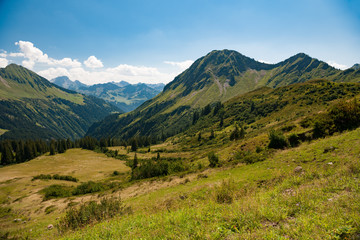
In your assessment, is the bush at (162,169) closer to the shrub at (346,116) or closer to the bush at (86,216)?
the bush at (86,216)

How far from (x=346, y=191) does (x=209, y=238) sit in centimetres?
702

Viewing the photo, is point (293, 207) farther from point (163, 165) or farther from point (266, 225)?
point (163, 165)

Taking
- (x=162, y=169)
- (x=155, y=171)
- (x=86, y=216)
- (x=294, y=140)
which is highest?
(x=294, y=140)

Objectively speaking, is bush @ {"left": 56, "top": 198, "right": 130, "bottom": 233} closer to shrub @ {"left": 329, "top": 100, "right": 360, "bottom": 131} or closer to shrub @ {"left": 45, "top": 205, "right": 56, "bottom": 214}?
shrub @ {"left": 45, "top": 205, "right": 56, "bottom": 214}

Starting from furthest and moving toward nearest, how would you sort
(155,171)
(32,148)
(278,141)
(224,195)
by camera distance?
(32,148) → (155,171) → (278,141) → (224,195)

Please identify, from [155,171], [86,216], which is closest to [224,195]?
[86,216]

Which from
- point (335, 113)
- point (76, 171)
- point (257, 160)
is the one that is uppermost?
point (335, 113)

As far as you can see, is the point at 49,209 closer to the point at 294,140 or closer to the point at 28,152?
the point at 294,140

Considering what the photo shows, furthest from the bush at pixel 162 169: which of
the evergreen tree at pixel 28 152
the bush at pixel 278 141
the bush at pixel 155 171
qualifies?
the evergreen tree at pixel 28 152

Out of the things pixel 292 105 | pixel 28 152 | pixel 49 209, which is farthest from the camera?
pixel 28 152

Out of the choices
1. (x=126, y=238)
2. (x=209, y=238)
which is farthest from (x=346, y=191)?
(x=126, y=238)

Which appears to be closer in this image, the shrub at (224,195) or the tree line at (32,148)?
the shrub at (224,195)

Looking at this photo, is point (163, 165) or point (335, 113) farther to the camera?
point (163, 165)

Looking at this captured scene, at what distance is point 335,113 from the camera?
75.2 ft
